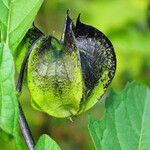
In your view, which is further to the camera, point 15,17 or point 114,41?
point 114,41

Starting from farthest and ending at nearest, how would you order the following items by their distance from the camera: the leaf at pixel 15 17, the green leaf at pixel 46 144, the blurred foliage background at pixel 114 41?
1. the blurred foliage background at pixel 114 41
2. the leaf at pixel 15 17
3. the green leaf at pixel 46 144

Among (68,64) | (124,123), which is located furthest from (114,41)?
(68,64)

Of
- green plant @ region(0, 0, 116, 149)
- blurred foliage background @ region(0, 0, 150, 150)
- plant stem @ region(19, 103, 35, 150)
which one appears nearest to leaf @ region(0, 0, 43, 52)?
green plant @ region(0, 0, 116, 149)

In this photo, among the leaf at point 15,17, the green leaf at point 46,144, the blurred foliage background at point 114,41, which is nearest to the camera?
the green leaf at point 46,144

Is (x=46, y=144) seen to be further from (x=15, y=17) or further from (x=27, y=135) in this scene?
(x=15, y=17)

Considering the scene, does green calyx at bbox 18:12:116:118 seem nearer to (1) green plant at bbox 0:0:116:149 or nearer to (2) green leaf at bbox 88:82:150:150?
(1) green plant at bbox 0:0:116:149

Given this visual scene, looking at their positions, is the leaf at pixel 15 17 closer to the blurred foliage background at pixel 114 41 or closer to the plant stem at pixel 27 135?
the plant stem at pixel 27 135

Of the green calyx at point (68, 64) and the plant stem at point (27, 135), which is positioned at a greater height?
the green calyx at point (68, 64)

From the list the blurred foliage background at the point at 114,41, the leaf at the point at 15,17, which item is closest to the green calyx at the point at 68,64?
the leaf at the point at 15,17
